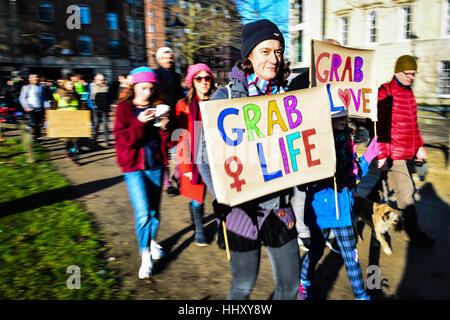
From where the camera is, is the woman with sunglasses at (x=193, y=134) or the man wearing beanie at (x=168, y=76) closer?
the woman with sunglasses at (x=193, y=134)

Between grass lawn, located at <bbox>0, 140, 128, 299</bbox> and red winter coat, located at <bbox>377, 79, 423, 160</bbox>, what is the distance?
3241 millimetres

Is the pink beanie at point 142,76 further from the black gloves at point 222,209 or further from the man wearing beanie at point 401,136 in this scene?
the man wearing beanie at point 401,136

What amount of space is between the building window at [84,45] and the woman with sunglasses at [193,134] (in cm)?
3400

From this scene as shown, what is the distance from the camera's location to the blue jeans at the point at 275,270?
2.16 metres

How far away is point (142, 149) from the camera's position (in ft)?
11.2

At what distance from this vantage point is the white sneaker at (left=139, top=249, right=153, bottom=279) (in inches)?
135

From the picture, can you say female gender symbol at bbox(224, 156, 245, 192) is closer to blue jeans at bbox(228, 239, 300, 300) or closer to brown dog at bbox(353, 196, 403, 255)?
blue jeans at bbox(228, 239, 300, 300)

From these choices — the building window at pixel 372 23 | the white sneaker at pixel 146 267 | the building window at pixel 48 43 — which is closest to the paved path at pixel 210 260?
the white sneaker at pixel 146 267

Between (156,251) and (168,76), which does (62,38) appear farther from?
(156,251)

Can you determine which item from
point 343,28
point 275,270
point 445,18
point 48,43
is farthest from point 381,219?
point 48,43

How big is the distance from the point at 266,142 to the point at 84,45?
36382 mm

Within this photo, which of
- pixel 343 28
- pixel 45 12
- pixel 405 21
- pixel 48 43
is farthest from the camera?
pixel 48 43

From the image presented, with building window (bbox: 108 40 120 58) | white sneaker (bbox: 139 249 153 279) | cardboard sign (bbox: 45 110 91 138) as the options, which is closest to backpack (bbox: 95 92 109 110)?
cardboard sign (bbox: 45 110 91 138)
